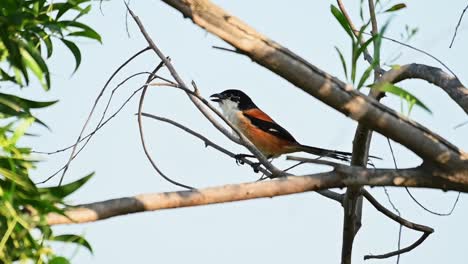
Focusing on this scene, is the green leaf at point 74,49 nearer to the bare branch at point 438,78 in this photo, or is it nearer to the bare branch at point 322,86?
the bare branch at point 322,86

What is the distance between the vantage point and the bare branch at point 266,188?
81.5 inches

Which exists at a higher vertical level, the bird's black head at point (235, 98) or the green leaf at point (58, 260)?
the bird's black head at point (235, 98)

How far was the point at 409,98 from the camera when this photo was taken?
7.19 feet

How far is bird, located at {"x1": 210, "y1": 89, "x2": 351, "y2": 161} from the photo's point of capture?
700 centimetres

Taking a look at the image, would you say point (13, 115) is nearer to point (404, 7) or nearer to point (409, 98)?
point (409, 98)

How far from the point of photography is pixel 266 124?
23.6 ft

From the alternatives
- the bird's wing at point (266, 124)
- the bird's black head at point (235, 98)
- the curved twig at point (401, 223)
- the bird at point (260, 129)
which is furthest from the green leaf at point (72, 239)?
the bird's black head at point (235, 98)

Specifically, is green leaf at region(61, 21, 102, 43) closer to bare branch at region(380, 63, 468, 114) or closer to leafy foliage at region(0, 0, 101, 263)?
leafy foliage at region(0, 0, 101, 263)

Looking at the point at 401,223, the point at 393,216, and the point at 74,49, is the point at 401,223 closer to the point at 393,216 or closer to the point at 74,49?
the point at 393,216

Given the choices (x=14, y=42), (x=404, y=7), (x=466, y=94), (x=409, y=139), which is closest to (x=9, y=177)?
(x=14, y=42)

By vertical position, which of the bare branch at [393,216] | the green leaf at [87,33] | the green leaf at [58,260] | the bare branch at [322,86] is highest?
the green leaf at [87,33]

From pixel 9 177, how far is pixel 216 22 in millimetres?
606

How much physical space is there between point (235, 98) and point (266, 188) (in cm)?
540

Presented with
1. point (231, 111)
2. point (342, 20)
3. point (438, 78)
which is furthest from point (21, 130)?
point (231, 111)
